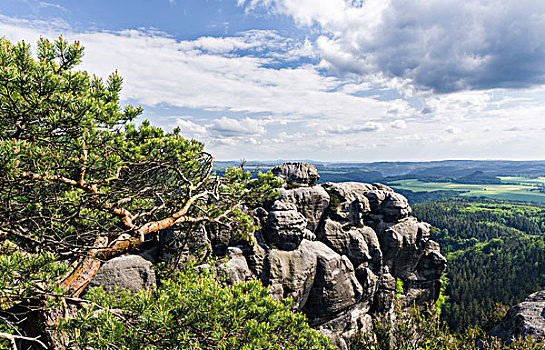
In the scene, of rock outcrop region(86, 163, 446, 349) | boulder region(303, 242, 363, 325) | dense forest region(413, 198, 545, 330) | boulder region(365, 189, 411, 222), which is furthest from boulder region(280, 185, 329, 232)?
dense forest region(413, 198, 545, 330)

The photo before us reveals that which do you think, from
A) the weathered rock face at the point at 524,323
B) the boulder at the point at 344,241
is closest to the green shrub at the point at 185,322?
the boulder at the point at 344,241

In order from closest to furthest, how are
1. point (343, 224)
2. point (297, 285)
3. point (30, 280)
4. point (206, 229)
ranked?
point (30, 280) < point (206, 229) < point (297, 285) < point (343, 224)

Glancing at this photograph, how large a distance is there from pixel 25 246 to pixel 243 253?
19632 mm

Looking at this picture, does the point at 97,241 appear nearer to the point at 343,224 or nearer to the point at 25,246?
the point at 25,246

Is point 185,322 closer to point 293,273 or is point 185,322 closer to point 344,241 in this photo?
point 293,273

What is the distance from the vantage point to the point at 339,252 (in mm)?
36875

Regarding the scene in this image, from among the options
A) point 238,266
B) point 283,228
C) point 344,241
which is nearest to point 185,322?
point 238,266

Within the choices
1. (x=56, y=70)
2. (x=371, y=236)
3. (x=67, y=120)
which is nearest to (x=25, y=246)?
(x=67, y=120)

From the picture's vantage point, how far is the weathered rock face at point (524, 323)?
91.4 feet

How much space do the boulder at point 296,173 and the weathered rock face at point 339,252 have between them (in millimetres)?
143

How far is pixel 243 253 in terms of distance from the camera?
2878 cm

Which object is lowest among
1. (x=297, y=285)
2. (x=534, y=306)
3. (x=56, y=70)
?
(x=534, y=306)

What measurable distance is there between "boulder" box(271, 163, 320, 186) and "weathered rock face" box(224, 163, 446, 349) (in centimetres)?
14

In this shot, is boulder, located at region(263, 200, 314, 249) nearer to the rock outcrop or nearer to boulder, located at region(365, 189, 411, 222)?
the rock outcrop
